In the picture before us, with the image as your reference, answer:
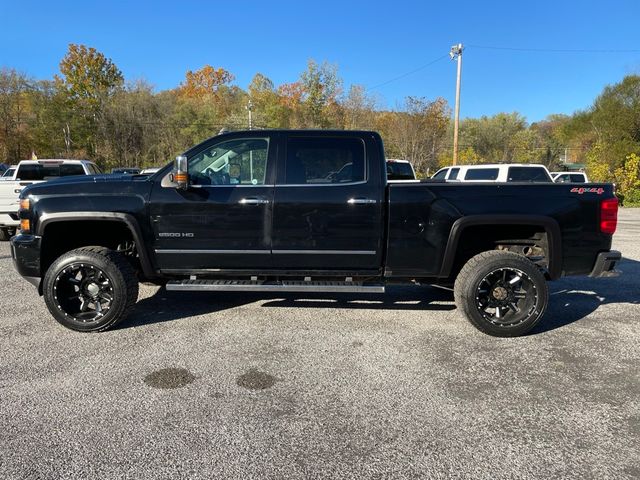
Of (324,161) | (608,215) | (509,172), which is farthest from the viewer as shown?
(509,172)

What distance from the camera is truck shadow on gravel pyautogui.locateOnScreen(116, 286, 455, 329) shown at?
4.93 m

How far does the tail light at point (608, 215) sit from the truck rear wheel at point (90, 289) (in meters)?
4.72

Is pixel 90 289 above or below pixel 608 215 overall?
below

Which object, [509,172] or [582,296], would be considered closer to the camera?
[582,296]

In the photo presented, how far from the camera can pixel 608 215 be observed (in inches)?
163

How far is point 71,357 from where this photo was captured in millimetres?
3715

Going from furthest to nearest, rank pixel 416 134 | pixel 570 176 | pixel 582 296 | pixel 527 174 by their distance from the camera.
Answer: pixel 416 134, pixel 570 176, pixel 527 174, pixel 582 296

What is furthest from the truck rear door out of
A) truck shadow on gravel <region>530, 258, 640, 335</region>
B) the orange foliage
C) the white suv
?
the orange foliage

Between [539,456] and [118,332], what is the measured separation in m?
3.80

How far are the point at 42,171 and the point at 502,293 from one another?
10954 mm

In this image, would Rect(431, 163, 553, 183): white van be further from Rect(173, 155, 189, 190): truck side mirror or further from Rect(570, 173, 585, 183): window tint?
Rect(173, 155, 189, 190): truck side mirror

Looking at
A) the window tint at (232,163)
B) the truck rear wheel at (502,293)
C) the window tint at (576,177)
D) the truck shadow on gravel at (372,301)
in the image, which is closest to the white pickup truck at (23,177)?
the truck shadow on gravel at (372,301)

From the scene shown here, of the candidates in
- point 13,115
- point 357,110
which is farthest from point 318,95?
point 13,115

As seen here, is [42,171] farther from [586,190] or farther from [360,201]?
[586,190]
